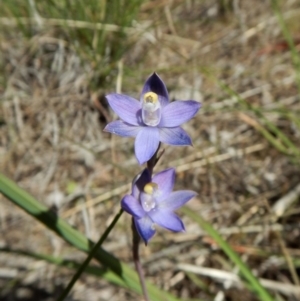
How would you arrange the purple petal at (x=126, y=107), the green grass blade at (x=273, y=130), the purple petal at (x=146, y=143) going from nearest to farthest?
the purple petal at (x=146, y=143)
the purple petal at (x=126, y=107)
the green grass blade at (x=273, y=130)

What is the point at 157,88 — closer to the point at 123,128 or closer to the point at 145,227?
the point at 123,128

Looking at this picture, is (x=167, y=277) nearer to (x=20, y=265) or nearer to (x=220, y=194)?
(x=220, y=194)

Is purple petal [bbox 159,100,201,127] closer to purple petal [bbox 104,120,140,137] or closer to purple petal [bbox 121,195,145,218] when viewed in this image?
purple petal [bbox 104,120,140,137]

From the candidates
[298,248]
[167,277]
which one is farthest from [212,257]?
[298,248]

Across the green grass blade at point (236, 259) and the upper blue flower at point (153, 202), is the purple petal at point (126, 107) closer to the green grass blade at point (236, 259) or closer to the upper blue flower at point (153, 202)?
the upper blue flower at point (153, 202)

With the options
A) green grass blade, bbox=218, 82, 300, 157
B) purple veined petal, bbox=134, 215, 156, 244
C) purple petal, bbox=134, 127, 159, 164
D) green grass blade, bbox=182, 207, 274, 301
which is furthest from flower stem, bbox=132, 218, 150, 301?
green grass blade, bbox=218, 82, 300, 157

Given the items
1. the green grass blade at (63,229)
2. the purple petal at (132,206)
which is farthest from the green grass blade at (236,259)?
the purple petal at (132,206)

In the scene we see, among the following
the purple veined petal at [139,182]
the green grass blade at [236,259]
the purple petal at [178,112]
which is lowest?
the green grass blade at [236,259]
